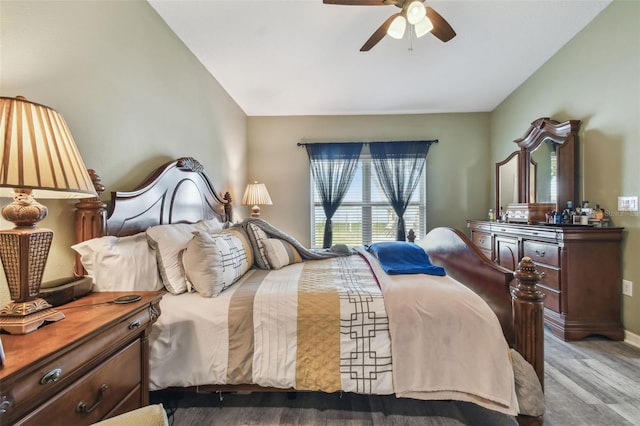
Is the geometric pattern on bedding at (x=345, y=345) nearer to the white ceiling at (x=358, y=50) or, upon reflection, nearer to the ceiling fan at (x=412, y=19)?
the ceiling fan at (x=412, y=19)

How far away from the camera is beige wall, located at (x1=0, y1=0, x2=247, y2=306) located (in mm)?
1128

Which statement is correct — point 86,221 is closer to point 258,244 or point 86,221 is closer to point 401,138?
point 258,244

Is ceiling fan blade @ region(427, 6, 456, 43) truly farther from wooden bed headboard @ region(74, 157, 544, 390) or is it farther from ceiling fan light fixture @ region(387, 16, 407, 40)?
wooden bed headboard @ region(74, 157, 544, 390)

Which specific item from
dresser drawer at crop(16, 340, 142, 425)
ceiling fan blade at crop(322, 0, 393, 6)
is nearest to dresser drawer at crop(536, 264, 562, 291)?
ceiling fan blade at crop(322, 0, 393, 6)

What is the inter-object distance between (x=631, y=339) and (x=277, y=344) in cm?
284

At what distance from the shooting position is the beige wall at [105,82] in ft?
3.70

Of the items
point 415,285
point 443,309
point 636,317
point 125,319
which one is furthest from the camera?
point 636,317

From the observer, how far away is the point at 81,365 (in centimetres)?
78

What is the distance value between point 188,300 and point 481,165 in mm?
4262

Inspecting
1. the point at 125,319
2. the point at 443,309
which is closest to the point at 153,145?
the point at 125,319

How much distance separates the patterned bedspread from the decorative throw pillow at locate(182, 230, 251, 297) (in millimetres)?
91

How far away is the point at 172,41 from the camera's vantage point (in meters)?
2.20

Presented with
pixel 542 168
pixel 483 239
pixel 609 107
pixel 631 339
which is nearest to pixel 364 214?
pixel 483 239

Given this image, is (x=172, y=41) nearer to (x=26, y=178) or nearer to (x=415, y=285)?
(x=26, y=178)
